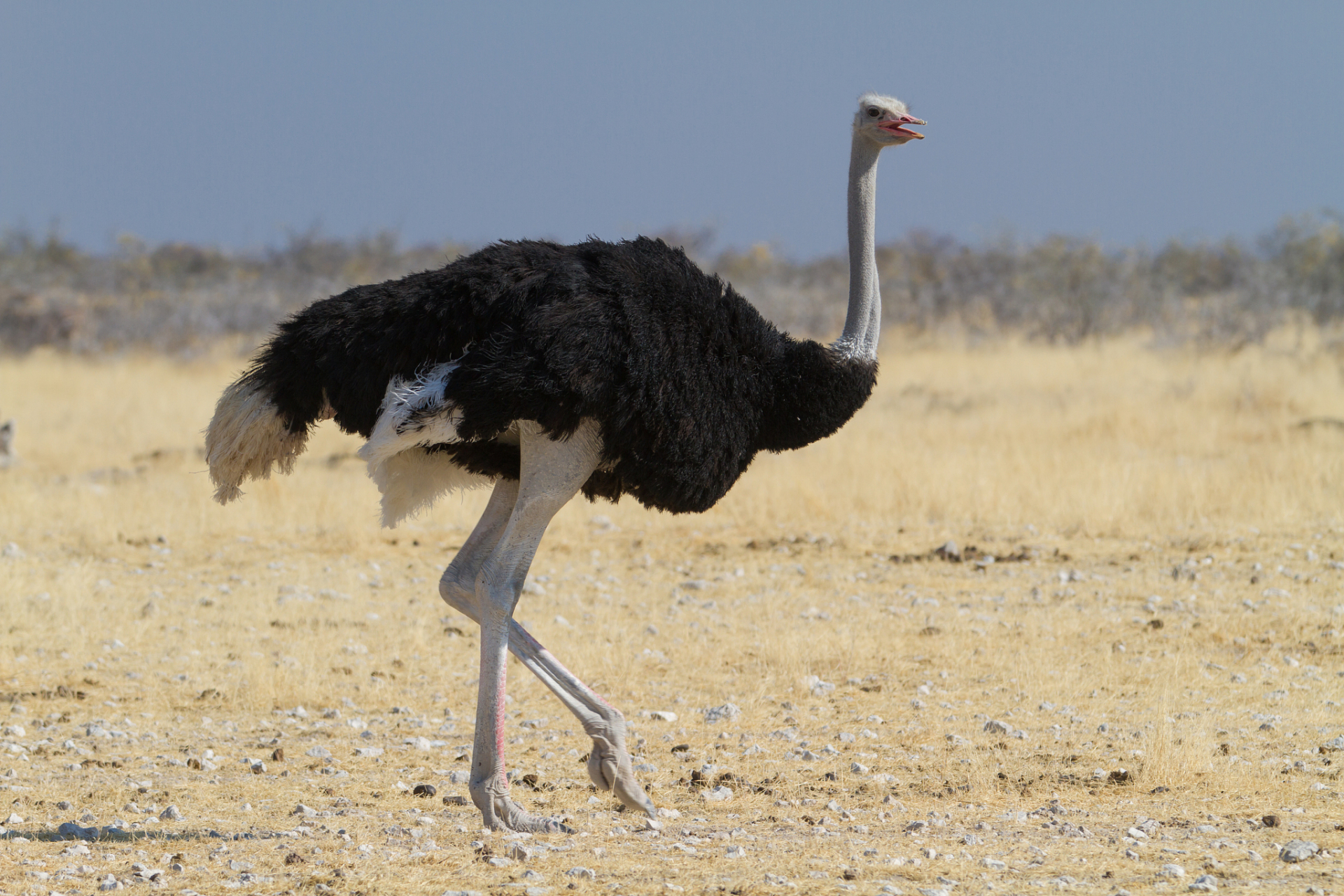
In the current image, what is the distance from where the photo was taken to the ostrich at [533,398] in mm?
4574

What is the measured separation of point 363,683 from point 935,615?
3.06m

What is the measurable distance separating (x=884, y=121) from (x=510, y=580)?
7.74 feet

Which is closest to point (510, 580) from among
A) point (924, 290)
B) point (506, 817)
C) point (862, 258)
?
point (506, 817)

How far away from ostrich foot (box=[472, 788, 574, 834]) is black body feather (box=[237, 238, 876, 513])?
41.7 inches

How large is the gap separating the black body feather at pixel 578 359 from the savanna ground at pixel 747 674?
46.5 inches

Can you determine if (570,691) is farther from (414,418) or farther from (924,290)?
(924,290)

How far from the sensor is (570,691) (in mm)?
4895

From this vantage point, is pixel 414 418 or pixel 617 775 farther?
pixel 617 775

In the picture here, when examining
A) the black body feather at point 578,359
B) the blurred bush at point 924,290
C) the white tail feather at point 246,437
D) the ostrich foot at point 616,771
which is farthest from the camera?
the blurred bush at point 924,290

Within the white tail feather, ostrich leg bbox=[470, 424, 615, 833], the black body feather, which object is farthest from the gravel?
the white tail feather

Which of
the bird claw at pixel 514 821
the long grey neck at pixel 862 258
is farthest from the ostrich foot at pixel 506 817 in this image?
the long grey neck at pixel 862 258

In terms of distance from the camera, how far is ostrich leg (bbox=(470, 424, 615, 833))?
4.64m

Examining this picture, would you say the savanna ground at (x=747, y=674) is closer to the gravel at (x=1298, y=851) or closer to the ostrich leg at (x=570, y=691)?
the gravel at (x=1298, y=851)

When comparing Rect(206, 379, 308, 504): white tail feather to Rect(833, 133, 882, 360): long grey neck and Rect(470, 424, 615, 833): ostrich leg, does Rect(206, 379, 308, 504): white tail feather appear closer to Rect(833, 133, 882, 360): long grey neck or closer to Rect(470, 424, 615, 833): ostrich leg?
Rect(470, 424, 615, 833): ostrich leg
